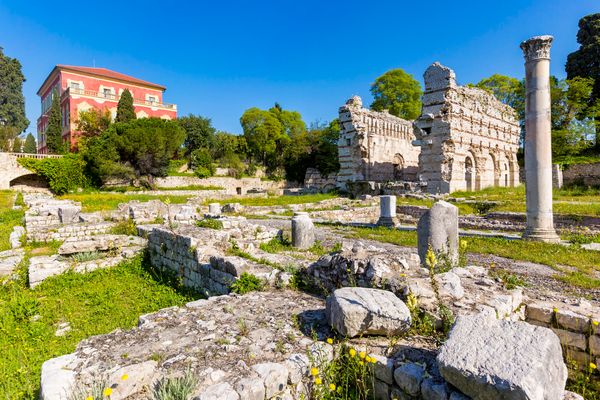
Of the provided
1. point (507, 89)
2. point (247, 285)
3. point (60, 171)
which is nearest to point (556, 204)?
point (247, 285)

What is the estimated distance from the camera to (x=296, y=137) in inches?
1898

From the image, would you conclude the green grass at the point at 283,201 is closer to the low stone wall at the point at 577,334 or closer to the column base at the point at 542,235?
the column base at the point at 542,235

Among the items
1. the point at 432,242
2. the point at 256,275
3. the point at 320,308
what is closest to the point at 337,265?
the point at 320,308

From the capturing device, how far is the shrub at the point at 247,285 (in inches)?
207

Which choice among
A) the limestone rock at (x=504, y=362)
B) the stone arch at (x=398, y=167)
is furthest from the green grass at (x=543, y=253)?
the stone arch at (x=398, y=167)

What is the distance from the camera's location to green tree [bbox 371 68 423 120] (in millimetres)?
41594

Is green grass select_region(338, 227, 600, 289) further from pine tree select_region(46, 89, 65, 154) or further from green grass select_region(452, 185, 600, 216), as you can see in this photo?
pine tree select_region(46, 89, 65, 154)

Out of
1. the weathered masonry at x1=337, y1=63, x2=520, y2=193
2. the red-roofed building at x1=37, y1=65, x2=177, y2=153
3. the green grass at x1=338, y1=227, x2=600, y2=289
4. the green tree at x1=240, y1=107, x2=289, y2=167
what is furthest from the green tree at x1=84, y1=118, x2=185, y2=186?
the green grass at x1=338, y1=227, x2=600, y2=289

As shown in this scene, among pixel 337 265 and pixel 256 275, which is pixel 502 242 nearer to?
pixel 337 265

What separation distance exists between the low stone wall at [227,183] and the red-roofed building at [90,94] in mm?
12901

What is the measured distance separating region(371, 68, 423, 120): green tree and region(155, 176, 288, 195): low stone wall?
17.2 metres

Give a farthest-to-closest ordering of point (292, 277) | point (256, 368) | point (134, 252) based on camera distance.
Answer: point (134, 252), point (292, 277), point (256, 368)

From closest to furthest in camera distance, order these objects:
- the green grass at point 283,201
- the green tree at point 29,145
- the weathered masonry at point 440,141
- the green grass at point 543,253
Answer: the green grass at point 543,253 → the weathered masonry at point 440,141 → the green grass at point 283,201 → the green tree at point 29,145

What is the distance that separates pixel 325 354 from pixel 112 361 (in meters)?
1.99
